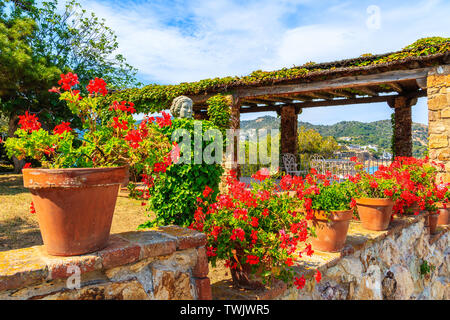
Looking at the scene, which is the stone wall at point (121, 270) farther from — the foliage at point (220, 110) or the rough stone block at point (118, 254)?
the foliage at point (220, 110)

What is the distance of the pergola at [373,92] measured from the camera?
17.8 ft

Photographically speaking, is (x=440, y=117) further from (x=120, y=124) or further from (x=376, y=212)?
(x=120, y=124)

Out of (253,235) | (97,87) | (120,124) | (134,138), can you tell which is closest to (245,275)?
(253,235)

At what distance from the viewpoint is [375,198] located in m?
3.31

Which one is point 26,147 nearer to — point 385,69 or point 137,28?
point 137,28

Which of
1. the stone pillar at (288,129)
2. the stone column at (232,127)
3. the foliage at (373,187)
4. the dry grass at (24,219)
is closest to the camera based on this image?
the foliage at (373,187)

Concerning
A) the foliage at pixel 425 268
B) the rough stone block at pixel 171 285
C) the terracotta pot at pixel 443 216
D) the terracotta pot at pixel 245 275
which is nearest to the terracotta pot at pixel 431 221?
the terracotta pot at pixel 443 216

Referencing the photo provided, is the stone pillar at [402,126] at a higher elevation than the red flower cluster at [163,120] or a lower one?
higher

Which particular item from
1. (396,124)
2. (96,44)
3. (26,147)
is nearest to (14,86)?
(96,44)

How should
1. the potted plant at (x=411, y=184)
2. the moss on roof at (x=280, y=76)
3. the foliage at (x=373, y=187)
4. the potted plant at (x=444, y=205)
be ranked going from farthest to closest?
the moss on roof at (x=280, y=76), the potted plant at (x=444, y=205), the potted plant at (x=411, y=184), the foliage at (x=373, y=187)

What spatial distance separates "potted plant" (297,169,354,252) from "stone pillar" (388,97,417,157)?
8222mm

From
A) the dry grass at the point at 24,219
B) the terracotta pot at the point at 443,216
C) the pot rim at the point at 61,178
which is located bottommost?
the dry grass at the point at 24,219
